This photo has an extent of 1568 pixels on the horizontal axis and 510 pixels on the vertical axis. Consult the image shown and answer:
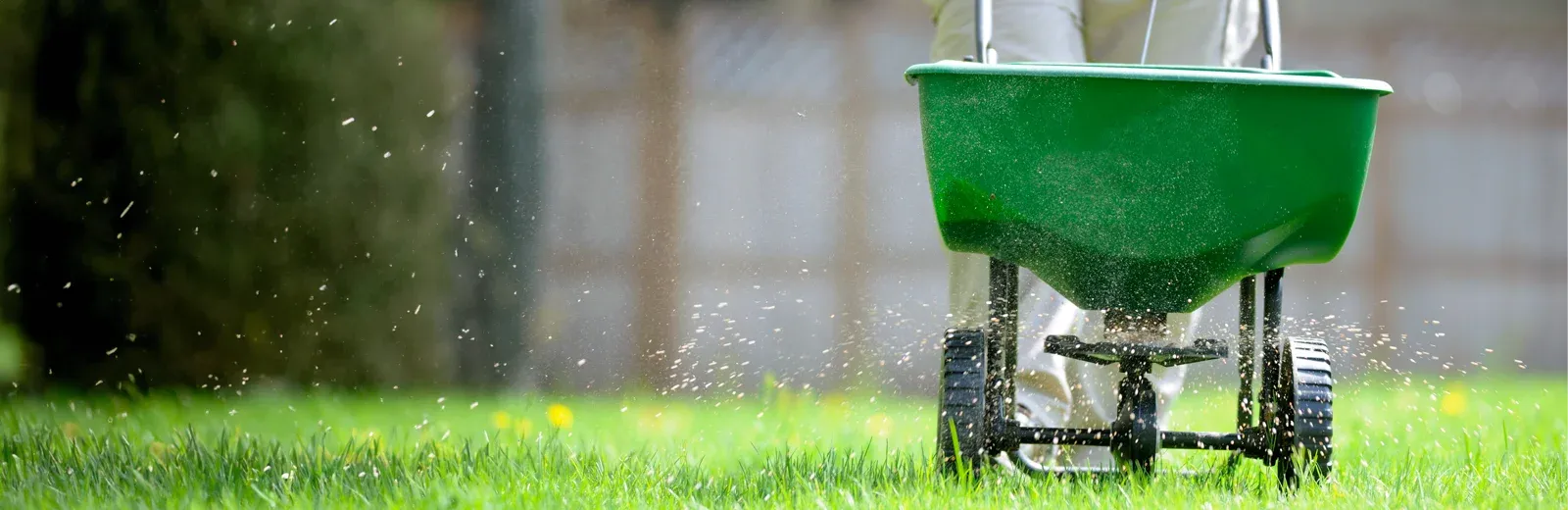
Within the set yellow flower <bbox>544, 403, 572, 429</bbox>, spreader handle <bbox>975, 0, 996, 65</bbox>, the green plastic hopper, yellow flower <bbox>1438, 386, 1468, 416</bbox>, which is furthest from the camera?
yellow flower <bbox>1438, 386, 1468, 416</bbox>

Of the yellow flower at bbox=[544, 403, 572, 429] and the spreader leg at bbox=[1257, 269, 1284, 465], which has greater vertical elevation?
the spreader leg at bbox=[1257, 269, 1284, 465]

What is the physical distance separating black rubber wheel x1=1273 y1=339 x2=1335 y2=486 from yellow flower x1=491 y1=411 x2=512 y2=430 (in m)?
1.87

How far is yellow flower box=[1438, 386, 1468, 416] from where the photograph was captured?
379 cm

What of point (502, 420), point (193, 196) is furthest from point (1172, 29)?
point (193, 196)

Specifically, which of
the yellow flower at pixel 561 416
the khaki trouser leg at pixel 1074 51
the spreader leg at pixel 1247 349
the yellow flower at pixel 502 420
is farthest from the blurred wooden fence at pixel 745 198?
the spreader leg at pixel 1247 349

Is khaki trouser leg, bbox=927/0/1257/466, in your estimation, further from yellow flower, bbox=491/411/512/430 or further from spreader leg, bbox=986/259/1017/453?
yellow flower, bbox=491/411/512/430

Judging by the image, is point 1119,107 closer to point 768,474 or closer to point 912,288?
point 768,474

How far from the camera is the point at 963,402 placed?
Result: 2.10 meters

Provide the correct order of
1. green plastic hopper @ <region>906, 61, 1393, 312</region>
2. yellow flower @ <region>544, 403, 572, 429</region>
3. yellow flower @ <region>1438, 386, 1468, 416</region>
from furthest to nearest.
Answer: yellow flower @ <region>1438, 386, 1468, 416</region> < yellow flower @ <region>544, 403, 572, 429</region> < green plastic hopper @ <region>906, 61, 1393, 312</region>

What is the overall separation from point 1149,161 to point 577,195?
2.82 metres

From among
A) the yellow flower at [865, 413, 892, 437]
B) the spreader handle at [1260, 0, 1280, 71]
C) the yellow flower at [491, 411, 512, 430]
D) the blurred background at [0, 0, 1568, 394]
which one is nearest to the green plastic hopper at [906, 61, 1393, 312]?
the spreader handle at [1260, 0, 1280, 71]

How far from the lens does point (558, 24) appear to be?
4.56 meters

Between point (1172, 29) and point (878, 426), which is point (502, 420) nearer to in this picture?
point (878, 426)

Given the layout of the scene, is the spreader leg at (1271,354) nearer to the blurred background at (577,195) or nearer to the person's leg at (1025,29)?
the person's leg at (1025,29)
